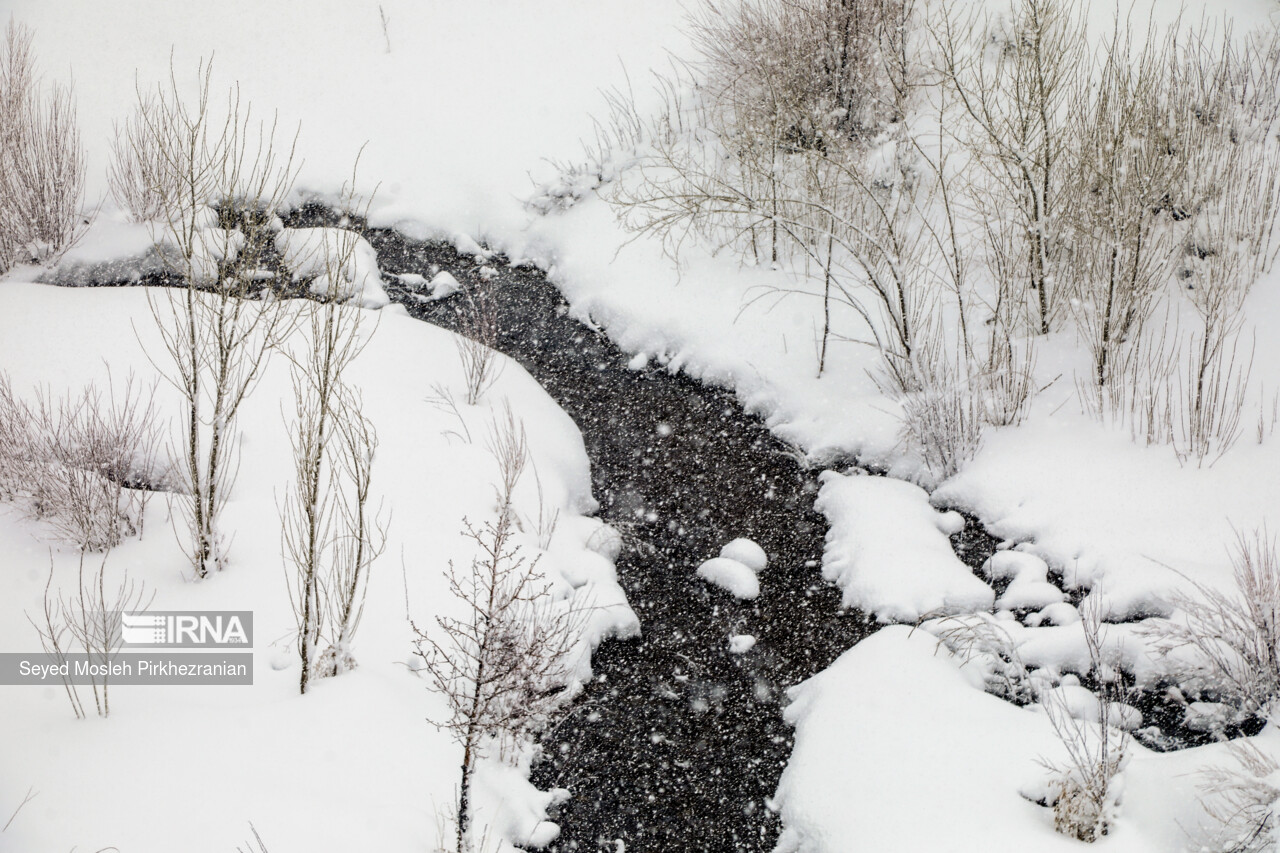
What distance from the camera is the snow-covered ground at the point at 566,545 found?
303 cm

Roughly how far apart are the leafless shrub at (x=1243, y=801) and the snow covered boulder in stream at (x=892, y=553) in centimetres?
137

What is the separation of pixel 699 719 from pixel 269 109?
835 cm

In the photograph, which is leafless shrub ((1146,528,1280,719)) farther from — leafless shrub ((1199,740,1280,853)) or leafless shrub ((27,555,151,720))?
leafless shrub ((27,555,151,720))

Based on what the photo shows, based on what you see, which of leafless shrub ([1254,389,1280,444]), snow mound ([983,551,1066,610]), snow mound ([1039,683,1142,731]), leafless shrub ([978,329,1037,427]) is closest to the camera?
snow mound ([1039,683,1142,731])

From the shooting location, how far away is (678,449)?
5672 mm

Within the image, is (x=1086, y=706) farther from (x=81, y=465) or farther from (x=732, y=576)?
(x=81, y=465)

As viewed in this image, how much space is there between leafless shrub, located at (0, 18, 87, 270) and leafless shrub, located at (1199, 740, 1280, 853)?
27.5 feet

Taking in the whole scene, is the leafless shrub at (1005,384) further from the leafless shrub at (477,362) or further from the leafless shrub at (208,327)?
the leafless shrub at (208,327)

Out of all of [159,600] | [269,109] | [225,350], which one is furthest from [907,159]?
[269,109]

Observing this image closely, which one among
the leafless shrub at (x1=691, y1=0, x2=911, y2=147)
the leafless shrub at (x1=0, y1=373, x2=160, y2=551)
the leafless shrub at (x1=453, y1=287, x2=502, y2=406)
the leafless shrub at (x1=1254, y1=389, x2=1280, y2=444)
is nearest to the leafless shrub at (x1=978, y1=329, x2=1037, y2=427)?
the leafless shrub at (x1=1254, y1=389, x2=1280, y2=444)

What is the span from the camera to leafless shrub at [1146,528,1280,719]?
10.8 ft

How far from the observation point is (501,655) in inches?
126

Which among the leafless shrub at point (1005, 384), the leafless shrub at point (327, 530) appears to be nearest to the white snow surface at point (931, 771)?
the leafless shrub at point (1005, 384)

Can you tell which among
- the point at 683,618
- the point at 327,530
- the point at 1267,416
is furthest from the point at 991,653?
the point at 327,530
